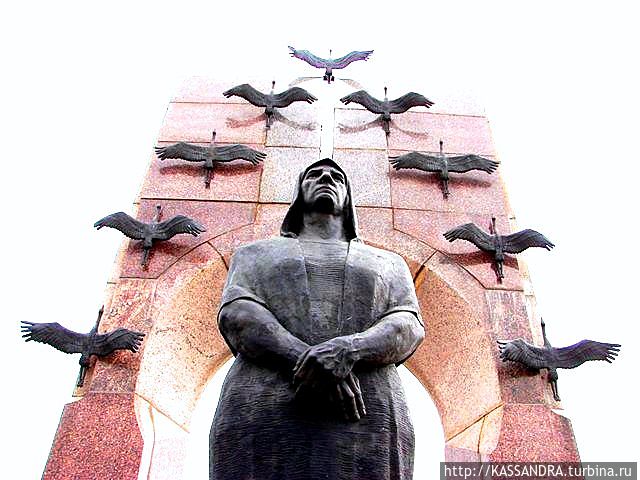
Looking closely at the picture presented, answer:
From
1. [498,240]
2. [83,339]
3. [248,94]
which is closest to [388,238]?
[498,240]

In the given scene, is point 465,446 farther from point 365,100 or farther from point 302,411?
point 365,100

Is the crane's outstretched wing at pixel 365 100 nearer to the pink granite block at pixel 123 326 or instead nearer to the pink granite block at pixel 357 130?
the pink granite block at pixel 357 130

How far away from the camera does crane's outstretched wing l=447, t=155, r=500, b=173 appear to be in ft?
28.9

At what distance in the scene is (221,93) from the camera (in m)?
10.2

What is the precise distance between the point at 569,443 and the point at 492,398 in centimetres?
77

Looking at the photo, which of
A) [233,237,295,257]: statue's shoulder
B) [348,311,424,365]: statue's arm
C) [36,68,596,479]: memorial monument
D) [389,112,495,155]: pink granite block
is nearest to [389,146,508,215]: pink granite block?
[36,68,596,479]: memorial monument

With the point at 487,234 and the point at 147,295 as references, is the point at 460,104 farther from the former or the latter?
Answer: the point at 147,295

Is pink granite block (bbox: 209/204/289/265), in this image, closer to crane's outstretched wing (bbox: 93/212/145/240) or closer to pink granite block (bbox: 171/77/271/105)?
crane's outstretched wing (bbox: 93/212/145/240)

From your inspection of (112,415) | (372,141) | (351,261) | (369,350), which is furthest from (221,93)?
(369,350)

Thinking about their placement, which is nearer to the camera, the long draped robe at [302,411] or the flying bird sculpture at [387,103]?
the long draped robe at [302,411]

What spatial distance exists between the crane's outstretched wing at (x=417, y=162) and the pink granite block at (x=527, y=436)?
3351 mm

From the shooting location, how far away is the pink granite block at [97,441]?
5766 mm

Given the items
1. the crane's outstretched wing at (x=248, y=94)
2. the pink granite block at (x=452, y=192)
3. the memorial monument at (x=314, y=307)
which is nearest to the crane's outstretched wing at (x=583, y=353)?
the memorial monument at (x=314, y=307)

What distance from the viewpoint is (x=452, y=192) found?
8.68 metres
